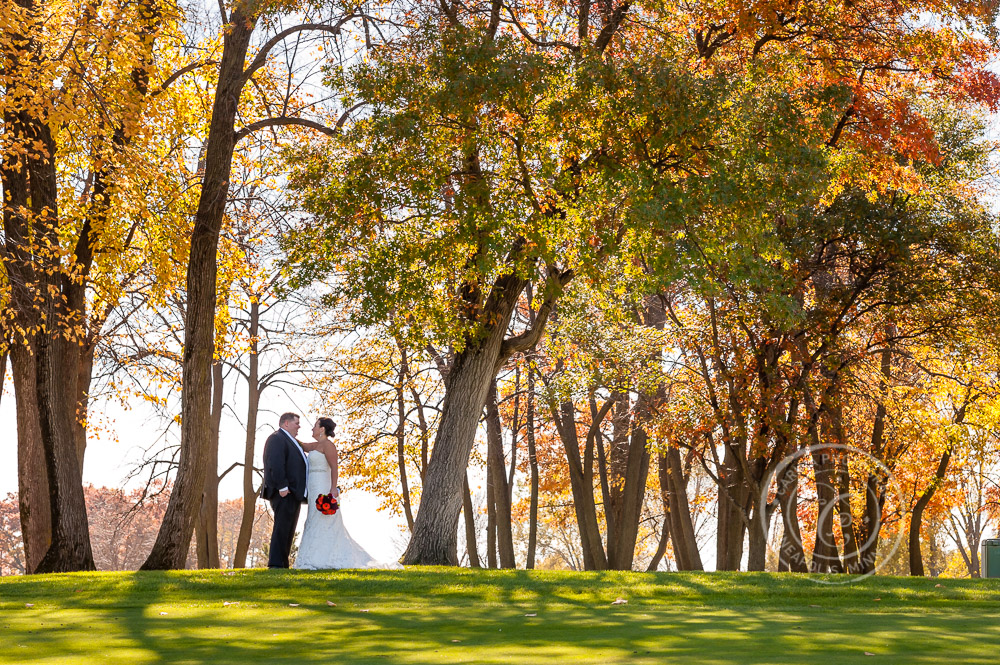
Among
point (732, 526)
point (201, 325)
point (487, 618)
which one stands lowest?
point (487, 618)

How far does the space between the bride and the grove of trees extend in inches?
74.3

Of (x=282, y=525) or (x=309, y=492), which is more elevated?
(x=309, y=492)

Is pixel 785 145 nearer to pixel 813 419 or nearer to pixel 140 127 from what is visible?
pixel 813 419

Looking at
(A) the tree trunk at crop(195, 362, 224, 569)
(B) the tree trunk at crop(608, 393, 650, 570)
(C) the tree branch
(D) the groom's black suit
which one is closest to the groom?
(D) the groom's black suit

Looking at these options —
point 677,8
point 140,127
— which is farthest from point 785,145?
point 140,127

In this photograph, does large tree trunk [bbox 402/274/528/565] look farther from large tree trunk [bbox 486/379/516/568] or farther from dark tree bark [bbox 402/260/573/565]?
large tree trunk [bbox 486/379/516/568]

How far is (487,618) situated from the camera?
7438mm

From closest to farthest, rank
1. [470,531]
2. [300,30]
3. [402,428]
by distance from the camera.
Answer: [300,30] → [402,428] → [470,531]

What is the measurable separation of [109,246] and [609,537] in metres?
13.7

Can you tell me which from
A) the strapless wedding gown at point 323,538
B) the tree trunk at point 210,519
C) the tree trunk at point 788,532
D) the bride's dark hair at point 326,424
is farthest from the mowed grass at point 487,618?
the tree trunk at point 210,519

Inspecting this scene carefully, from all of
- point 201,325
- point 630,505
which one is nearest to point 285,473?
point 201,325

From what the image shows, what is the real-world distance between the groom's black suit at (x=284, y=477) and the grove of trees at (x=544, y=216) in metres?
2.01

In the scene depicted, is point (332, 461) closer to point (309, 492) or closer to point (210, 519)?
point (309, 492)

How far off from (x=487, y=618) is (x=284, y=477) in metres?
5.60
